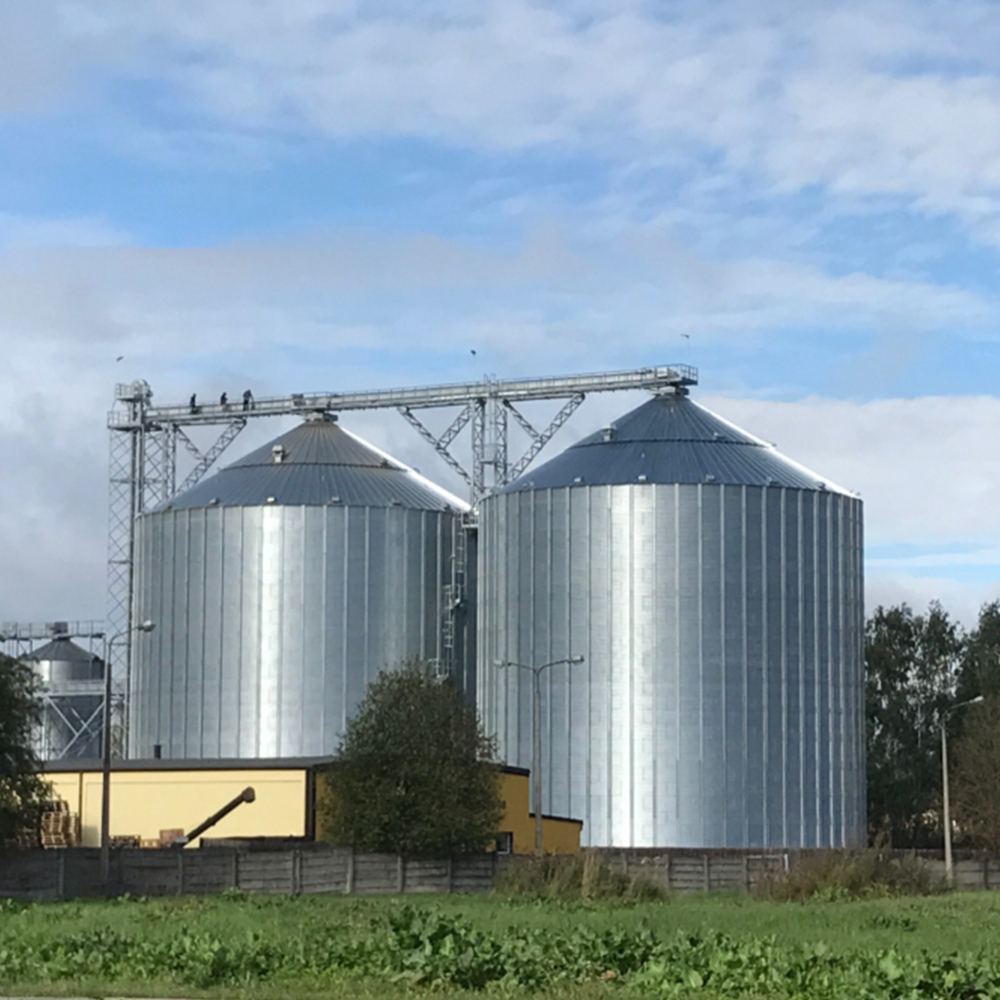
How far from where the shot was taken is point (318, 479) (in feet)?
338

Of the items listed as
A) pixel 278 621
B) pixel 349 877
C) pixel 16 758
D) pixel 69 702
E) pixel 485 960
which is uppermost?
pixel 278 621

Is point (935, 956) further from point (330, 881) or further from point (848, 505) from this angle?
point (848, 505)

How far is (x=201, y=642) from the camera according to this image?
330 feet

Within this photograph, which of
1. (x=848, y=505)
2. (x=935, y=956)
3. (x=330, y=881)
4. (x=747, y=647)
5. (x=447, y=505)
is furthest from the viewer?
(x=447, y=505)

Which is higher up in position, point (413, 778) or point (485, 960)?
point (413, 778)

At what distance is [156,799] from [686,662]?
962 inches

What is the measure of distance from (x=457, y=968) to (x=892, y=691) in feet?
353

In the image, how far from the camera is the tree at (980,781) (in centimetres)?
10900

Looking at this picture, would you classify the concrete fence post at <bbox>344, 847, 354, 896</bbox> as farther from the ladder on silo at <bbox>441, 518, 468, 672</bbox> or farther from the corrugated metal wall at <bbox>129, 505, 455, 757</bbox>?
the ladder on silo at <bbox>441, 518, 468, 672</bbox>

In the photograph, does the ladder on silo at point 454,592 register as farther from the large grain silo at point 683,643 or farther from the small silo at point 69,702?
the small silo at point 69,702

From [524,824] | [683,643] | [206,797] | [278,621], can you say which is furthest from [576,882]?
[278,621]

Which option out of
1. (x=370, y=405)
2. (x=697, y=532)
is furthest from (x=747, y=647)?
(x=370, y=405)

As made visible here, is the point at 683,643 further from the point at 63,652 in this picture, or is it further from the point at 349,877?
the point at 63,652

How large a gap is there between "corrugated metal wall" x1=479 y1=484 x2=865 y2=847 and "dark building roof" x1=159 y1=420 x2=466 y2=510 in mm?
10717
